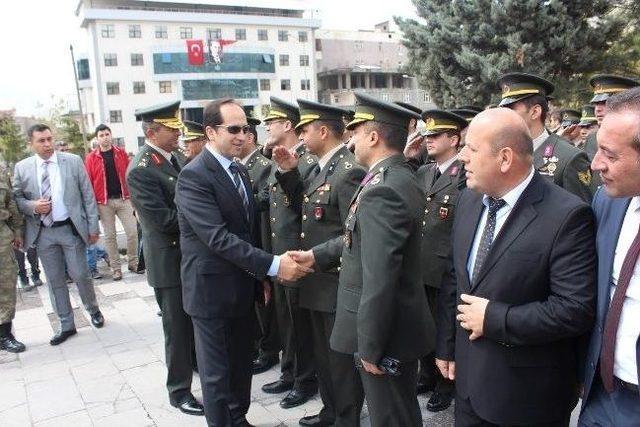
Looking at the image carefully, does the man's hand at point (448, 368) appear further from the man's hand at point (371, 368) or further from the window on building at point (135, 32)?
the window on building at point (135, 32)

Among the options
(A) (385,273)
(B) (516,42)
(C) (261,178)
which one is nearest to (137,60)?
(B) (516,42)

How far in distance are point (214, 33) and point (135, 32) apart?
8422 millimetres

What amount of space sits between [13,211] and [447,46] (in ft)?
38.9

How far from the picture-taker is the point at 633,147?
163 cm

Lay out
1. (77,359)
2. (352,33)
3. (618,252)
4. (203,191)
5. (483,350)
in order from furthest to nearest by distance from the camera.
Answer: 1. (352,33)
2. (77,359)
3. (203,191)
4. (483,350)
5. (618,252)

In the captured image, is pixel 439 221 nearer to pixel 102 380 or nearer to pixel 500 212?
pixel 500 212

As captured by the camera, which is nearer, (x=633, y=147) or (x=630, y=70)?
(x=633, y=147)

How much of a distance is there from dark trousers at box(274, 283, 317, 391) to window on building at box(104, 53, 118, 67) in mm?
49795

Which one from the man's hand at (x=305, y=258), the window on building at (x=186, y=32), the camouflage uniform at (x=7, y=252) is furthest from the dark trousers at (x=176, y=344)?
the window on building at (x=186, y=32)

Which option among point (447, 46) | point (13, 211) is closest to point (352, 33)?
point (447, 46)

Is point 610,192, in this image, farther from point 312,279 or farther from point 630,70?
point 630,70

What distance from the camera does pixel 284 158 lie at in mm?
3346

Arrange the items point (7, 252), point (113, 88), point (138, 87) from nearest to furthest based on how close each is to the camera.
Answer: point (7, 252) → point (113, 88) → point (138, 87)

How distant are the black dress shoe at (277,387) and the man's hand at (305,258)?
4.86ft
